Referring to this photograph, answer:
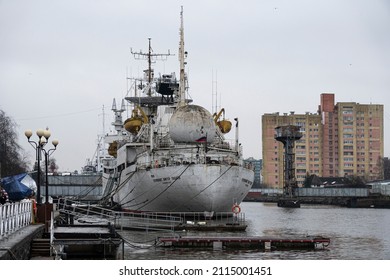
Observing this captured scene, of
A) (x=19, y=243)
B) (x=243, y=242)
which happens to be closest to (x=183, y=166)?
(x=243, y=242)

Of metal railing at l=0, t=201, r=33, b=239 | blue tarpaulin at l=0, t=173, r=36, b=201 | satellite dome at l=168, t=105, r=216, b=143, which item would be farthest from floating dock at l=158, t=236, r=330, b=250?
satellite dome at l=168, t=105, r=216, b=143

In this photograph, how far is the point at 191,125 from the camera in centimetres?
4919

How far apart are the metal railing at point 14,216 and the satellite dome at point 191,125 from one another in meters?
19.5

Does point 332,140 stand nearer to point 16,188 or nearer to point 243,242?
point 243,242

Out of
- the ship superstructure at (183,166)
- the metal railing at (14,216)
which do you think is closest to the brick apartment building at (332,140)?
the ship superstructure at (183,166)

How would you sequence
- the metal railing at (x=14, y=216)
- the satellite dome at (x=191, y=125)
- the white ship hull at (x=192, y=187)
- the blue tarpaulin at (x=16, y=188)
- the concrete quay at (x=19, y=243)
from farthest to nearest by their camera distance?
the satellite dome at (x=191, y=125), the white ship hull at (x=192, y=187), the blue tarpaulin at (x=16, y=188), the metal railing at (x=14, y=216), the concrete quay at (x=19, y=243)

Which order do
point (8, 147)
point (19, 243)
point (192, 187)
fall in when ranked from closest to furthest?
point (19, 243) < point (192, 187) < point (8, 147)

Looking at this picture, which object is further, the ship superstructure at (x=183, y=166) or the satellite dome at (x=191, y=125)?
the satellite dome at (x=191, y=125)

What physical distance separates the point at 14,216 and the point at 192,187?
73.3ft

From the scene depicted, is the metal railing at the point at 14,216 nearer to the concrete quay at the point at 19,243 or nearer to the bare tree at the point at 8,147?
the concrete quay at the point at 19,243

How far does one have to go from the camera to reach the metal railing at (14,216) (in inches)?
909

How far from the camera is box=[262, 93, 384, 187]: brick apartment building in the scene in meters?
75.9

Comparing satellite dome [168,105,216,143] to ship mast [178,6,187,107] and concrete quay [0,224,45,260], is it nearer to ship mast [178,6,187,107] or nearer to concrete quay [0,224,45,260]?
ship mast [178,6,187,107]
